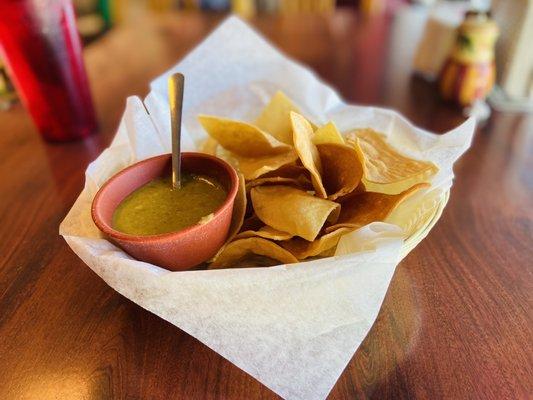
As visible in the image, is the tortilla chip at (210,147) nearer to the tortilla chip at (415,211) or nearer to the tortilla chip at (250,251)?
the tortilla chip at (250,251)

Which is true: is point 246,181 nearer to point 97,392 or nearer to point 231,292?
point 231,292

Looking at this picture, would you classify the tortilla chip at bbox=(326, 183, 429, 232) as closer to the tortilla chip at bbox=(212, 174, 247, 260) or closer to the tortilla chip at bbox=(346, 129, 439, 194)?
the tortilla chip at bbox=(346, 129, 439, 194)

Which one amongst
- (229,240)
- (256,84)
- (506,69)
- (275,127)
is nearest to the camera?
(229,240)

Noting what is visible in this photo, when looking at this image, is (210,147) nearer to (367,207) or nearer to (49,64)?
(367,207)

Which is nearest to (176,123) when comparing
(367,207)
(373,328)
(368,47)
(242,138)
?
(242,138)

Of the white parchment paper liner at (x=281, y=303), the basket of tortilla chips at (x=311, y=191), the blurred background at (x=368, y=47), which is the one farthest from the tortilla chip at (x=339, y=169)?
the blurred background at (x=368, y=47)

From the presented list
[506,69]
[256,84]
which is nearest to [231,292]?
[256,84]

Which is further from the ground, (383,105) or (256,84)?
(256,84)
